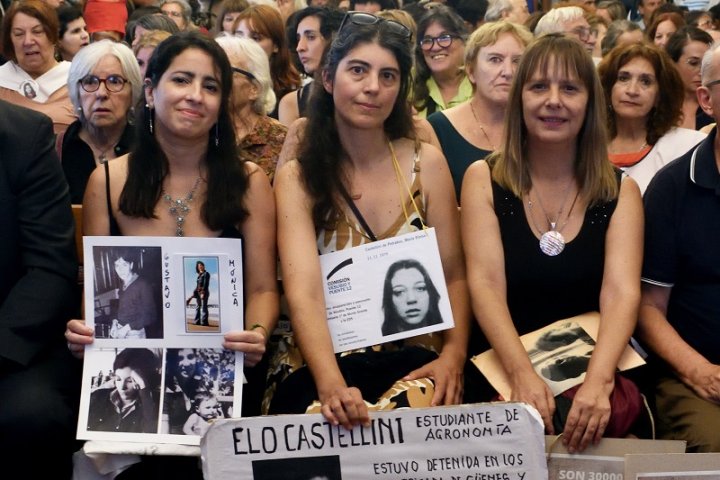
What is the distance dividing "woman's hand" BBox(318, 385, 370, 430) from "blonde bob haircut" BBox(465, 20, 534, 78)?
2697 millimetres

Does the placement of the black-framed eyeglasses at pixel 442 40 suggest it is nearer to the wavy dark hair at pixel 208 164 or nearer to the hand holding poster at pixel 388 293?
the wavy dark hair at pixel 208 164

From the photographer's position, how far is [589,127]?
173 inches

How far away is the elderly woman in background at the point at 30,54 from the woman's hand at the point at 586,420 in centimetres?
462

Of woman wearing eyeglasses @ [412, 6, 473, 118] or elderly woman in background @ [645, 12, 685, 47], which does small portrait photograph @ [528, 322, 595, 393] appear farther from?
elderly woman in background @ [645, 12, 685, 47]

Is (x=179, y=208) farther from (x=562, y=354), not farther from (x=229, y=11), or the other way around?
(x=229, y=11)

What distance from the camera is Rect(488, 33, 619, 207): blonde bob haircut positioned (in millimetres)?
4324

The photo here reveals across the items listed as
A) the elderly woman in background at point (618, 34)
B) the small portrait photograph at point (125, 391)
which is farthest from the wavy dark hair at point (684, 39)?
the small portrait photograph at point (125, 391)

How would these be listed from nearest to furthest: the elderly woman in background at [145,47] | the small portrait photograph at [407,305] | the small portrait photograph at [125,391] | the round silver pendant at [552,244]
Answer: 1. the small portrait photograph at [125,391]
2. the small portrait photograph at [407,305]
3. the round silver pendant at [552,244]
4. the elderly woman in background at [145,47]

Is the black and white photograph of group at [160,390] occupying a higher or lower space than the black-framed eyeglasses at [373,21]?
lower

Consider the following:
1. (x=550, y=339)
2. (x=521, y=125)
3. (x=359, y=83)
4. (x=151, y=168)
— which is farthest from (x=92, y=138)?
(x=550, y=339)

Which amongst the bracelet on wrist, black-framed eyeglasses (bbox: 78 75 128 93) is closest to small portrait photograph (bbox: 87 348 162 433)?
the bracelet on wrist

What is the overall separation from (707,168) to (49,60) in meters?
4.86

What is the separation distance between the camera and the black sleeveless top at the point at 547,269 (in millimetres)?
4230

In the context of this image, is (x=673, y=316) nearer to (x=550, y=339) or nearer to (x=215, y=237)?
(x=550, y=339)
